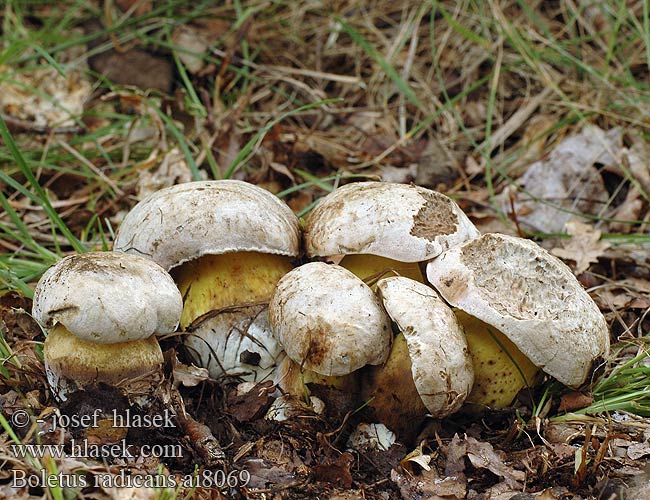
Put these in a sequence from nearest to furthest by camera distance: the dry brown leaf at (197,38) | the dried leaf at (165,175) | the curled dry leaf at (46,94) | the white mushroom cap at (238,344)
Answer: the white mushroom cap at (238,344) → the dried leaf at (165,175) → the curled dry leaf at (46,94) → the dry brown leaf at (197,38)

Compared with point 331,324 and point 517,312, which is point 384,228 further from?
point 517,312

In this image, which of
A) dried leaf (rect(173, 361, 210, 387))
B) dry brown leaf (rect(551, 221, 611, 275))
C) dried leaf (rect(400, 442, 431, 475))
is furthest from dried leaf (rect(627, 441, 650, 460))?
dried leaf (rect(173, 361, 210, 387))

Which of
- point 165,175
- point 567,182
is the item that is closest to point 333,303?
point 165,175

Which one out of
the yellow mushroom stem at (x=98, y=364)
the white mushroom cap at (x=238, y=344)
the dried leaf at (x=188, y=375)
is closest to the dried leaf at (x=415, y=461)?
the white mushroom cap at (x=238, y=344)

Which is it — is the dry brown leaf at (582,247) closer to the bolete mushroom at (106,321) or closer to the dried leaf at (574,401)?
the dried leaf at (574,401)

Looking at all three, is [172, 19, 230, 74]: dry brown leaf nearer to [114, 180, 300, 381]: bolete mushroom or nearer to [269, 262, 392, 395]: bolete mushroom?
[114, 180, 300, 381]: bolete mushroom
